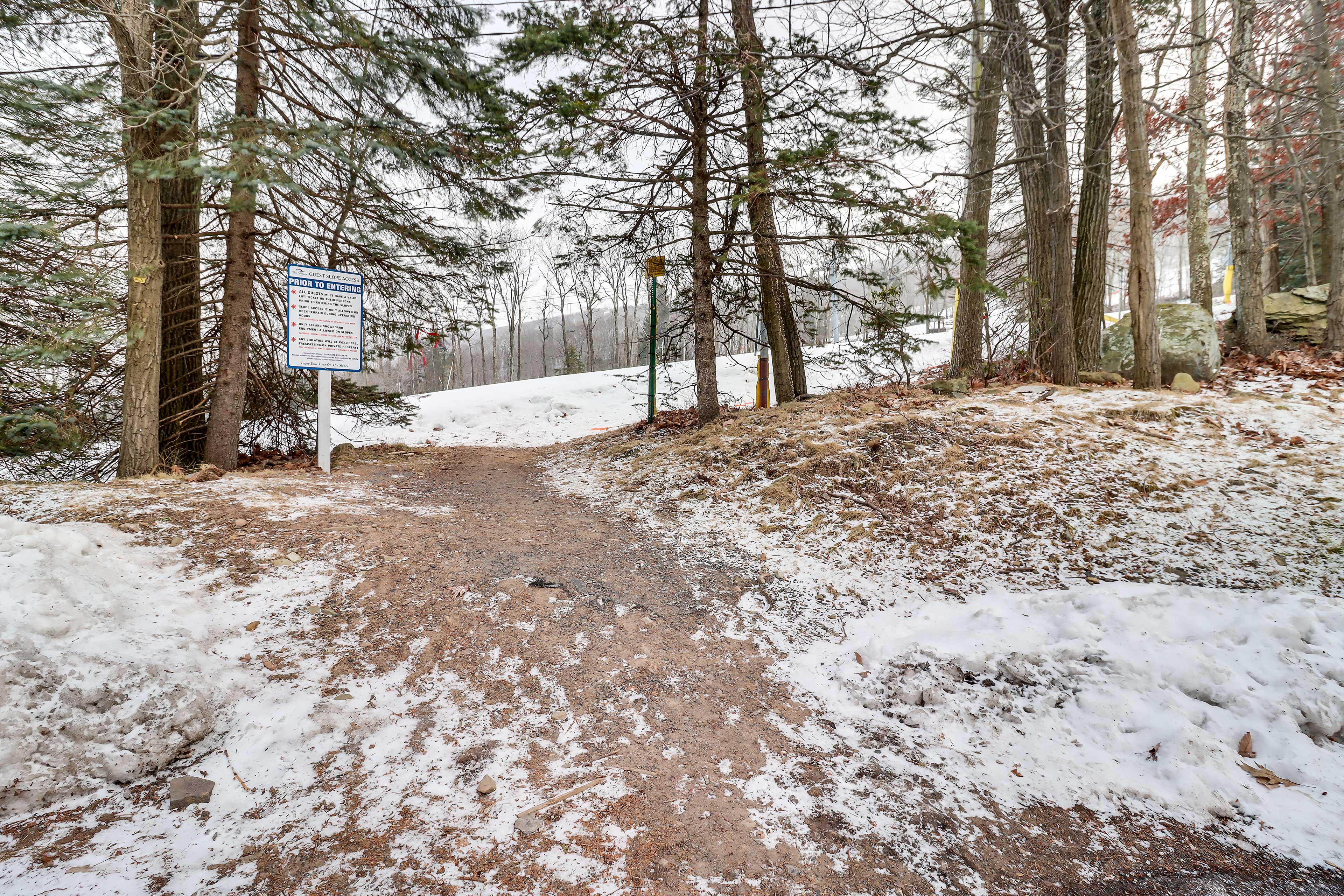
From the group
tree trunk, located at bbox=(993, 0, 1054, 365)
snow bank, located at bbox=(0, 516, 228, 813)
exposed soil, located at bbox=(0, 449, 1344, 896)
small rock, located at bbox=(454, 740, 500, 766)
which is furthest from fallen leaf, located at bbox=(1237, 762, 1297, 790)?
tree trunk, located at bbox=(993, 0, 1054, 365)

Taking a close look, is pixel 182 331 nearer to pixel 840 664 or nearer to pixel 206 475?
pixel 206 475

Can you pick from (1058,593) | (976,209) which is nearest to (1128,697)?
(1058,593)

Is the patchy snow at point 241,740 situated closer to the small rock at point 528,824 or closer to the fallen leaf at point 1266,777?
the small rock at point 528,824

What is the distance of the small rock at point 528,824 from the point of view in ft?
6.35

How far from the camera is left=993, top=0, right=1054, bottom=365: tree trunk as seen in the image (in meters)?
6.36

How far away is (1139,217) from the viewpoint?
5.82 metres

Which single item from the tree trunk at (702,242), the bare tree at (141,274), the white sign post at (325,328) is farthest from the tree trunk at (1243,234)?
the bare tree at (141,274)

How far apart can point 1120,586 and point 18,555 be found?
18.9ft

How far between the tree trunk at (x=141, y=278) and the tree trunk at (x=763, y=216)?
5180mm

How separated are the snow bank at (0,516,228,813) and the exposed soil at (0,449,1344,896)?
7.2 inches

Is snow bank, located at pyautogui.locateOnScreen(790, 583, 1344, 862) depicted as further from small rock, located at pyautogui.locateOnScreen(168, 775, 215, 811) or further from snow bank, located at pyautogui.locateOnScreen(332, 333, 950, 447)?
snow bank, located at pyautogui.locateOnScreen(332, 333, 950, 447)

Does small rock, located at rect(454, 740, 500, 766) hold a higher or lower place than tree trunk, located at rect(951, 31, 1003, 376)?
lower

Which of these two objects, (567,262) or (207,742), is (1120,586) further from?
(567,262)

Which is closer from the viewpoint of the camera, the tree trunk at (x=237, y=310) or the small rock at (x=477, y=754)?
the small rock at (x=477, y=754)
